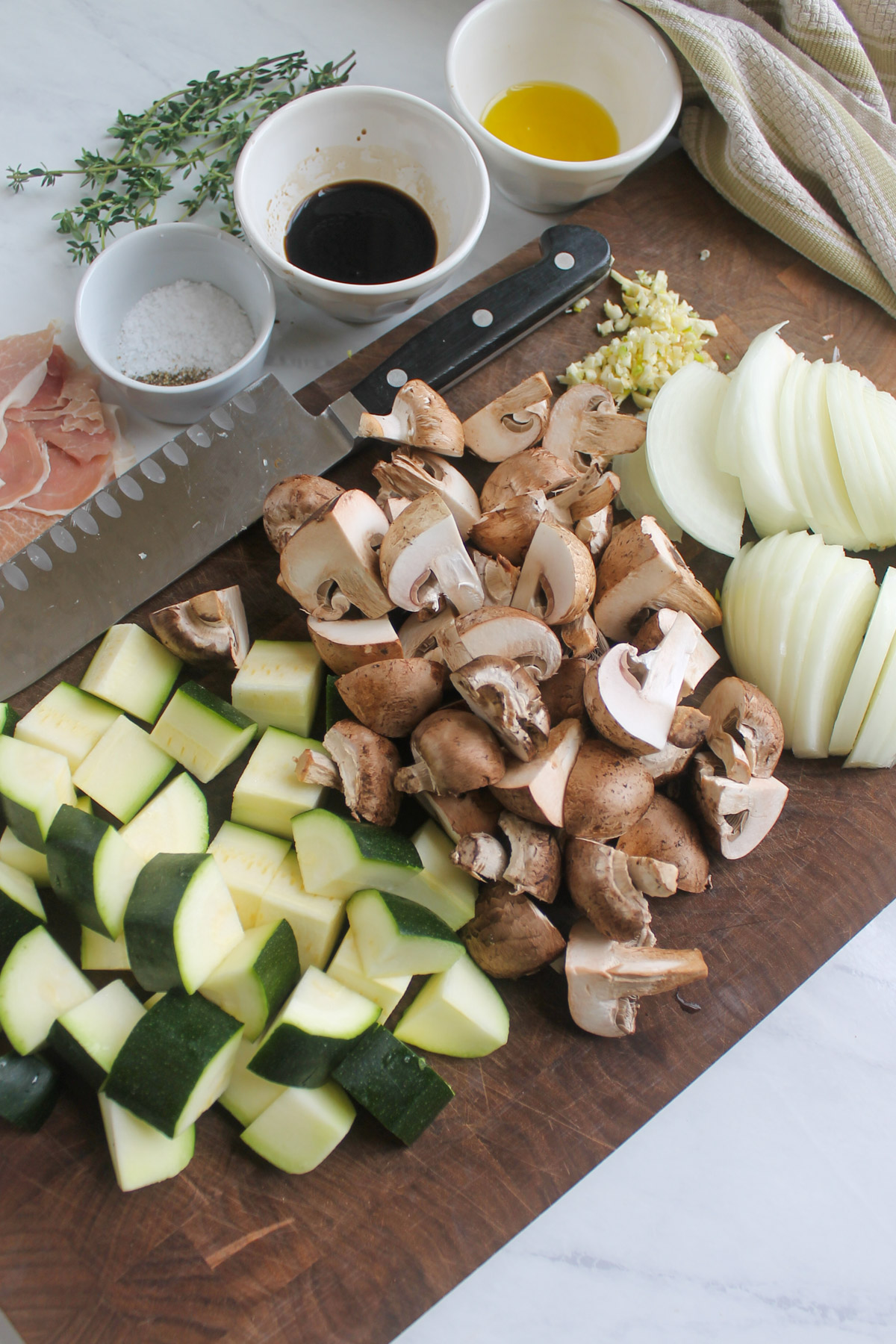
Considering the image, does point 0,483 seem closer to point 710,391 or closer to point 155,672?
point 155,672

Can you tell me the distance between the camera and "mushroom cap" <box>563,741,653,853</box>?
5.68 feet

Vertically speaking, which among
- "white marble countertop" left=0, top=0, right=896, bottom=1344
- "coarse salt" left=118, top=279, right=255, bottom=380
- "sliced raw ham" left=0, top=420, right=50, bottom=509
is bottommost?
"white marble countertop" left=0, top=0, right=896, bottom=1344

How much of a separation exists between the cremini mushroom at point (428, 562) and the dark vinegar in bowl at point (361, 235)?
69 cm

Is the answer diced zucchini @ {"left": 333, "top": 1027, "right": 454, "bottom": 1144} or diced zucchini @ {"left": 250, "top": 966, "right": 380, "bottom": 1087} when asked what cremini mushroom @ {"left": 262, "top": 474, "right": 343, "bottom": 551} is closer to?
diced zucchini @ {"left": 250, "top": 966, "right": 380, "bottom": 1087}

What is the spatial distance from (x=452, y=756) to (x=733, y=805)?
0.62m

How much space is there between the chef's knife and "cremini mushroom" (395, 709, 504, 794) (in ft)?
2.27

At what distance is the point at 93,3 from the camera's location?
2.63 metres

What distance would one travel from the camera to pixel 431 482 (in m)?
1.97

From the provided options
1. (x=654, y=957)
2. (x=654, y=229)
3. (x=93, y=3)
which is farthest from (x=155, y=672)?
(x=93, y=3)

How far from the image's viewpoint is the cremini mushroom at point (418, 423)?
1.99 metres

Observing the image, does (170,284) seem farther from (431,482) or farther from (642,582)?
(642,582)

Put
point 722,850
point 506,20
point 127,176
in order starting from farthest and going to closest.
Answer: point 127,176, point 506,20, point 722,850

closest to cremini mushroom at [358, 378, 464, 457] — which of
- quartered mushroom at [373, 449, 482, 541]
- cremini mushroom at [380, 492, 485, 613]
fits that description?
quartered mushroom at [373, 449, 482, 541]

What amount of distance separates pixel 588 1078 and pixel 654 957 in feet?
0.96
